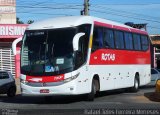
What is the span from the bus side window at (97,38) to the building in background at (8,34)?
19713mm

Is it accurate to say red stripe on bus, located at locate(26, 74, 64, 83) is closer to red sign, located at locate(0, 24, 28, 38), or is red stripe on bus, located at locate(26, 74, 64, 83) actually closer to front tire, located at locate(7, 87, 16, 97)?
front tire, located at locate(7, 87, 16, 97)

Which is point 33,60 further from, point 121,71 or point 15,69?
point 15,69

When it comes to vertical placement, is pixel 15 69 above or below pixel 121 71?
below

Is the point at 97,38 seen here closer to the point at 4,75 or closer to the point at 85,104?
the point at 85,104

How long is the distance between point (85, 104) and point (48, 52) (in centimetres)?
253

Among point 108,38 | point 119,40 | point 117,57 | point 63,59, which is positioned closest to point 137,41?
point 119,40

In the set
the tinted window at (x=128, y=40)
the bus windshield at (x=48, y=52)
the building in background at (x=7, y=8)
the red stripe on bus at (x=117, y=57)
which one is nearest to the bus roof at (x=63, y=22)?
the bus windshield at (x=48, y=52)

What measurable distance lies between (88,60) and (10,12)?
30279mm

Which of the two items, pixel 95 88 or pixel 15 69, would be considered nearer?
pixel 95 88

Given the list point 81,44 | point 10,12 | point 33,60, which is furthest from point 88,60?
point 10,12

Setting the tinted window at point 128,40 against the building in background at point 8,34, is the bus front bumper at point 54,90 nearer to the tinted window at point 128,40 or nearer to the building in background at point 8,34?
the tinted window at point 128,40

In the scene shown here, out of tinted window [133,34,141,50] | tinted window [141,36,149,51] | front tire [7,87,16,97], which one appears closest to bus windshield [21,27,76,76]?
front tire [7,87,16,97]

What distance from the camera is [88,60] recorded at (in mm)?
20375

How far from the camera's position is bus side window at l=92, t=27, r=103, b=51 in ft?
68.9
